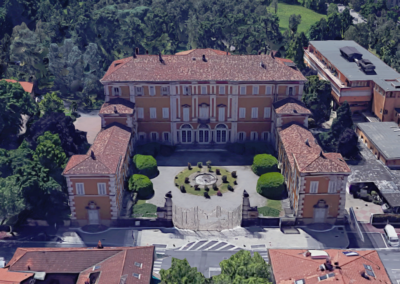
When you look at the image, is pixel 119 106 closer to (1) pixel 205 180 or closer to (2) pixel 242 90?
(1) pixel 205 180

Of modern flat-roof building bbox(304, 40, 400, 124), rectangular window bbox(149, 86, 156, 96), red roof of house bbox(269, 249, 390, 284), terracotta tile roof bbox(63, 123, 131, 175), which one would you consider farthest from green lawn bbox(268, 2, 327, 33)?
red roof of house bbox(269, 249, 390, 284)

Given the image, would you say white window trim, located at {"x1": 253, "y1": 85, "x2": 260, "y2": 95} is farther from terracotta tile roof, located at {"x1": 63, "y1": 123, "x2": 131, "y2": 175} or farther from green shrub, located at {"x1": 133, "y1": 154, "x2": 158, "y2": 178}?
terracotta tile roof, located at {"x1": 63, "y1": 123, "x2": 131, "y2": 175}

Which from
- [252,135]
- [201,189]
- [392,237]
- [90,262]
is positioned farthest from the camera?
[252,135]

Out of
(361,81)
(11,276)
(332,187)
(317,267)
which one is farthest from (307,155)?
(11,276)

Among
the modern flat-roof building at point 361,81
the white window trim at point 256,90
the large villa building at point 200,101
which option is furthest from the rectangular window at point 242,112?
the modern flat-roof building at point 361,81

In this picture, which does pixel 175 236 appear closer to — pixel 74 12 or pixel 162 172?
pixel 162 172

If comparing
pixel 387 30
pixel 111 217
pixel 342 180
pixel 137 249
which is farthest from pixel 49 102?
pixel 387 30

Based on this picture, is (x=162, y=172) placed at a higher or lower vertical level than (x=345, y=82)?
lower
